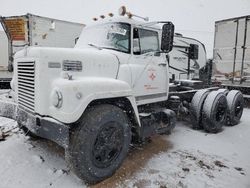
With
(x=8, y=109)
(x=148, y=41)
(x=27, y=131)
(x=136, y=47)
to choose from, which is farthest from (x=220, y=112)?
(x=8, y=109)

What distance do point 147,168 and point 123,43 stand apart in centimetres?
210

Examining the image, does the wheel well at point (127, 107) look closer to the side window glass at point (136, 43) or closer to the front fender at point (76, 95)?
the front fender at point (76, 95)

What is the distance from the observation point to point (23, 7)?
46.6 meters

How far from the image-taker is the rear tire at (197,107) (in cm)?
593

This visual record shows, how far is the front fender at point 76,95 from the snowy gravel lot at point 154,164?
1029mm

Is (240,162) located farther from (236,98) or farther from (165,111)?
(236,98)

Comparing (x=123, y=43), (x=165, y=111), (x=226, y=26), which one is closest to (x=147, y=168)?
(x=165, y=111)

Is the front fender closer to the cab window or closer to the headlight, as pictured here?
the headlight

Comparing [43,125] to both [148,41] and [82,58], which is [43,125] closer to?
[82,58]

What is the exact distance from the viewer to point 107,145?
3.53m

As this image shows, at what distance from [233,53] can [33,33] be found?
303 inches

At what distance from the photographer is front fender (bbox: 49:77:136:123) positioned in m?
3.04

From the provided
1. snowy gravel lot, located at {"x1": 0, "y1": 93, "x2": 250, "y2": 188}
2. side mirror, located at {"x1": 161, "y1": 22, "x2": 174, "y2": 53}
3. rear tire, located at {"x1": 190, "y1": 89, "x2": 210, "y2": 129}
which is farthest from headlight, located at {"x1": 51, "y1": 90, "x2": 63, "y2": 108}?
rear tire, located at {"x1": 190, "y1": 89, "x2": 210, "y2": 129}

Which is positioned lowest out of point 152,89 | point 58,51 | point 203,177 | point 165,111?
point 203,177
